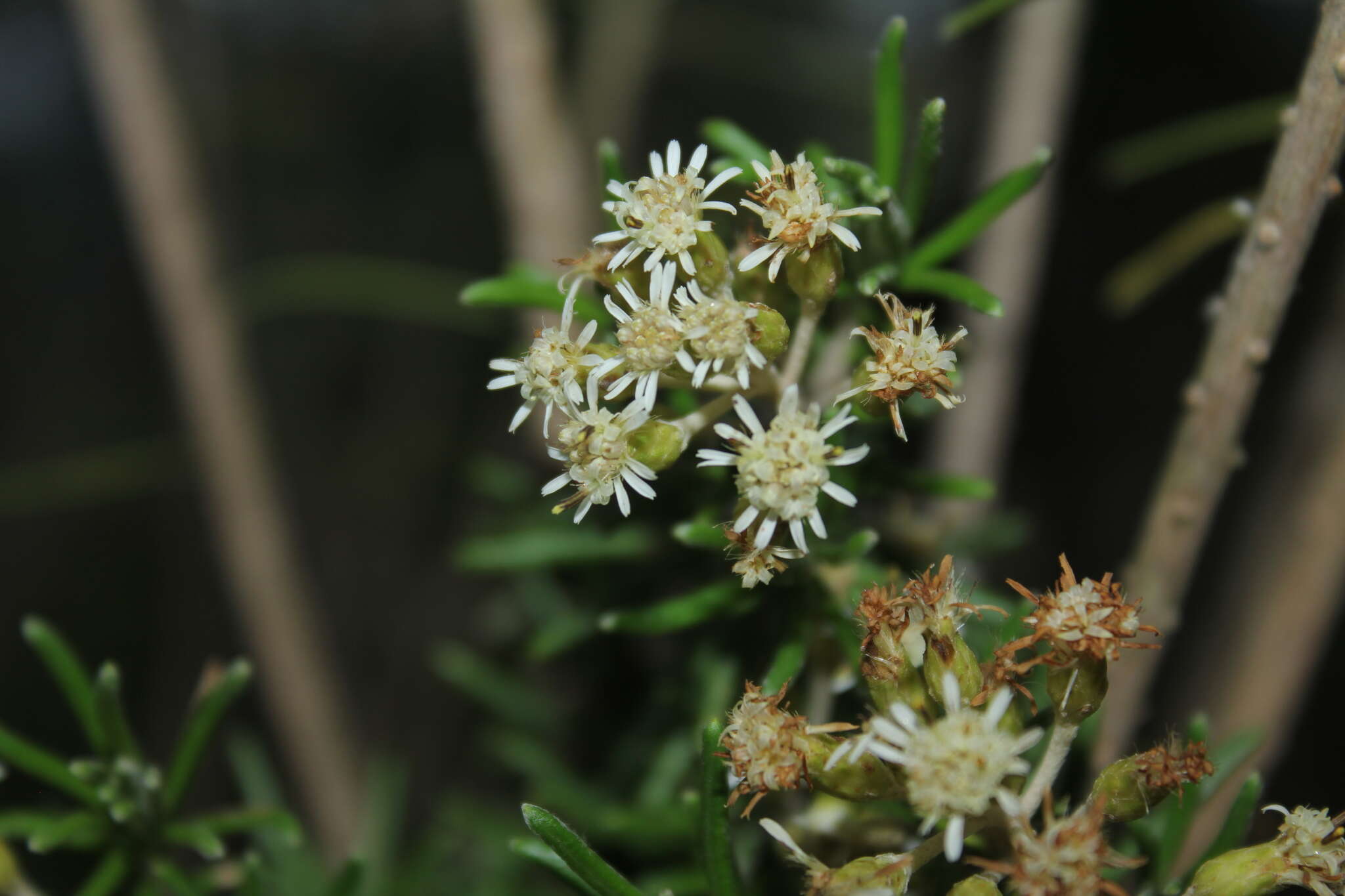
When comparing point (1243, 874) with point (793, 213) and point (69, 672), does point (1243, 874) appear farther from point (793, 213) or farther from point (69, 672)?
point (69, 672)

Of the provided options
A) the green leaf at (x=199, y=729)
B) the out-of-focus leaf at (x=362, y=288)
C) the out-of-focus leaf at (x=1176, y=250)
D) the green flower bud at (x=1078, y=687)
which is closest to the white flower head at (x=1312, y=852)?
the green flower bud at (x=1078, y=687)

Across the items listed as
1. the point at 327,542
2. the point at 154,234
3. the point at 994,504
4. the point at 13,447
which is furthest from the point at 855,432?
the point at 13,447

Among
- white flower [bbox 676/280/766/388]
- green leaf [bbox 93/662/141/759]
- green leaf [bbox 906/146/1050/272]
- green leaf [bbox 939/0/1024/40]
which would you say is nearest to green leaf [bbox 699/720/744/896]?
white flower [bbox 676/280/766/388]

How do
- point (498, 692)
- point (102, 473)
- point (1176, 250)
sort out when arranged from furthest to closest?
point (102, 473)
point (498, 692)
point (1176, 250)

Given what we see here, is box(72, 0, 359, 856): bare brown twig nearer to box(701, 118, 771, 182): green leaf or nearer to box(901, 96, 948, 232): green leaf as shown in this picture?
box(701, 118, 771, 182): green leaf

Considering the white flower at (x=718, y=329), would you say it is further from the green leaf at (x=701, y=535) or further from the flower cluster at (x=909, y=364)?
the green leaf at (x=701, y=535)

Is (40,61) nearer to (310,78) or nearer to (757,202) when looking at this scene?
(310,78)

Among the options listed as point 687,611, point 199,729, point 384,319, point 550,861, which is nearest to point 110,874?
point 199,729
